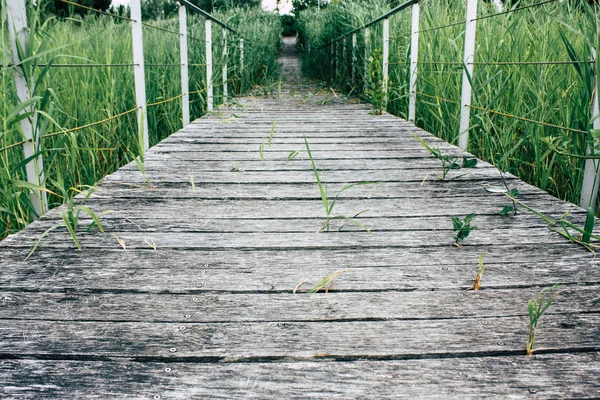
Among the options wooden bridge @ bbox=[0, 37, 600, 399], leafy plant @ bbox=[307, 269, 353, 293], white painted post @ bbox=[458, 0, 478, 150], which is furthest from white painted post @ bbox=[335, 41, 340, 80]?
leafy plant @ bbox=[307, 269, 353, 293]

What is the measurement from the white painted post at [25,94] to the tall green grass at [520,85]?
1.54m

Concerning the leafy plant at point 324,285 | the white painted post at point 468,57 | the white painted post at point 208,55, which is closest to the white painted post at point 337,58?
the white painted post at point 208,55

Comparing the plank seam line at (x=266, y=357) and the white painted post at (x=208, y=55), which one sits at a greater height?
the white painted post at (x=208, y=55)

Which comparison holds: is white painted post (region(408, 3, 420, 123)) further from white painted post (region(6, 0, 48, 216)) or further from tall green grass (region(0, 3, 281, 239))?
white painted post (region(6, 0, 48, 216))

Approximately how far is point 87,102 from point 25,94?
109 cm

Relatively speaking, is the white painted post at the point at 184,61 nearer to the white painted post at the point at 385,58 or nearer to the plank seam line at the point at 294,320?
the white painted post at the point at 385,58

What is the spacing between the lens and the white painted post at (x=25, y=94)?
154cm

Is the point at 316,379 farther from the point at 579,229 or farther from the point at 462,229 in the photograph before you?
the point at 579,229

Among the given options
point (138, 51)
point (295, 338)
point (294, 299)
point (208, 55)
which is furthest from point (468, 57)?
point (208, 55)

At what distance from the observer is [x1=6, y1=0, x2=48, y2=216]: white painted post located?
154cm

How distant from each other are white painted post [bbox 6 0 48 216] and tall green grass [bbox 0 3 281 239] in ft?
0.12

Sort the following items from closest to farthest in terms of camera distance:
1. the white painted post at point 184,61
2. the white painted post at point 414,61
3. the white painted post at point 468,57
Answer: the white painted post at point 468,57, the white painted post at point 184,61, the white painted post at point 414,61

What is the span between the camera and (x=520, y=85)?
246 cm

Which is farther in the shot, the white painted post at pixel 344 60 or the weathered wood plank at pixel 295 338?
the white painted post at pixel 344 60
